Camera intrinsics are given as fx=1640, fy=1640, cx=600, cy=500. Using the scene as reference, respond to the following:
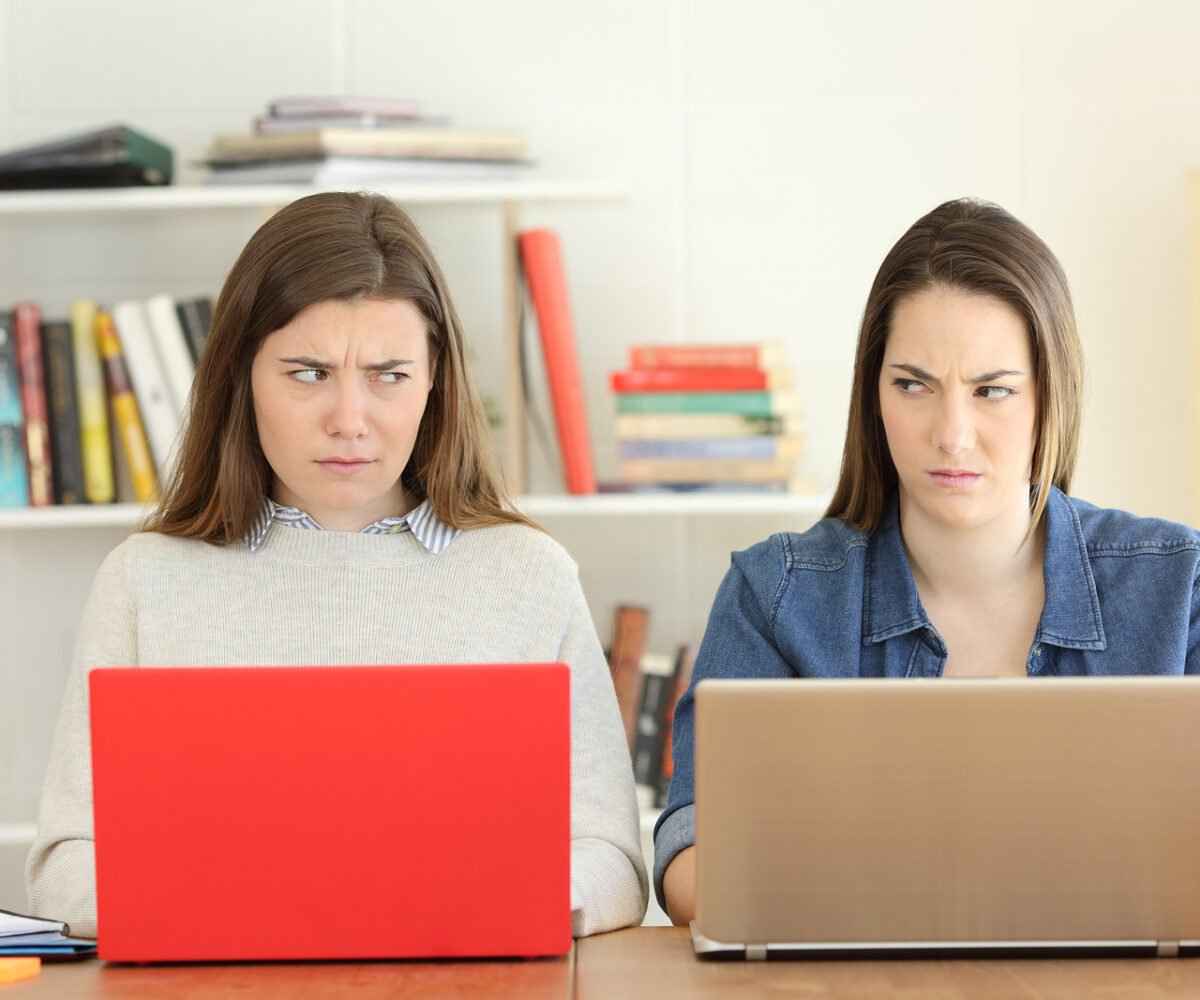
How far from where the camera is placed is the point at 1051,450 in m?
1.66

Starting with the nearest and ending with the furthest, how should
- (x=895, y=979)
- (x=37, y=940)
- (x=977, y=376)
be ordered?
(x=895, y=979)
(x=37, y=940)
(x=977, y=376)

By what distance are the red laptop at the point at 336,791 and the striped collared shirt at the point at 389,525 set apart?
23.3 inches

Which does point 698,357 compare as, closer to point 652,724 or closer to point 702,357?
point 702,357

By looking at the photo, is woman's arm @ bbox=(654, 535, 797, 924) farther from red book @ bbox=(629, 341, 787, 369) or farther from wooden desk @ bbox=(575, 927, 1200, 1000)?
red book @ bbox=(629, 341, 787, 369)

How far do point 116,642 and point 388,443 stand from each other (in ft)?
1.16

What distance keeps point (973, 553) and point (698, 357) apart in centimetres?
97

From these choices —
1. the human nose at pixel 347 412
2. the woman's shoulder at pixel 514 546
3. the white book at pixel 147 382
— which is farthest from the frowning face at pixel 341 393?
the white book at pixel 147 382

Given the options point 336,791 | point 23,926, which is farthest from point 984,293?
point 23,926

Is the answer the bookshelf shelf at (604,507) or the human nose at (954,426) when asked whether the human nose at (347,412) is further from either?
the bookshelf shelf at (604,507)

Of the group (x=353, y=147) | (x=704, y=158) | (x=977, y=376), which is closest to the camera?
(x=977, y=376)

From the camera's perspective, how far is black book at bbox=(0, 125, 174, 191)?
2.60m

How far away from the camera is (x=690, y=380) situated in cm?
261

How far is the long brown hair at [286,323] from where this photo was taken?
1.72 meters

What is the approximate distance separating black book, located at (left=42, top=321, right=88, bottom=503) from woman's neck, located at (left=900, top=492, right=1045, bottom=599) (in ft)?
4.98
